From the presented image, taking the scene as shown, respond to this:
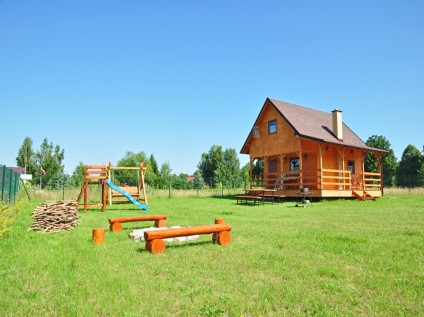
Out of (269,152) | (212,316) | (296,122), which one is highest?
(296,122)

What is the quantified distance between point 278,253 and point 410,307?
255 centimetres

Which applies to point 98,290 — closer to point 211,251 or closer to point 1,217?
point 211,251

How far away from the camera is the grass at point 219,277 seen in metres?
3.67

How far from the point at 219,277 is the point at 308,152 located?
65.6 ft

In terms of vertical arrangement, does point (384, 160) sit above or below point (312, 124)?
below

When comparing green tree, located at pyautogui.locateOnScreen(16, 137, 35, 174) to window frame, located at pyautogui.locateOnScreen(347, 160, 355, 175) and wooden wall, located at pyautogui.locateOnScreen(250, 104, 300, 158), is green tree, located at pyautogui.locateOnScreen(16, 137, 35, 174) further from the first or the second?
window frame, located at pyautogui.locateOnScreen(347, 160, 355, 175)

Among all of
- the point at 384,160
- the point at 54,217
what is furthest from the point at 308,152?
the point at 384,160

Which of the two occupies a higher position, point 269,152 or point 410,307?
point 269,152

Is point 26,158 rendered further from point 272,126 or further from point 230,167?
point 272,126

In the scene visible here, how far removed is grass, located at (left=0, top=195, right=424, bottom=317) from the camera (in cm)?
367

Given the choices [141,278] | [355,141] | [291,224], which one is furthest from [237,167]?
[141,278]

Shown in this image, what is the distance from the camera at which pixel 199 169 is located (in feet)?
229

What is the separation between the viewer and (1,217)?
7672mm

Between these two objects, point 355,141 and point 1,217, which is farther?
point 355,141
